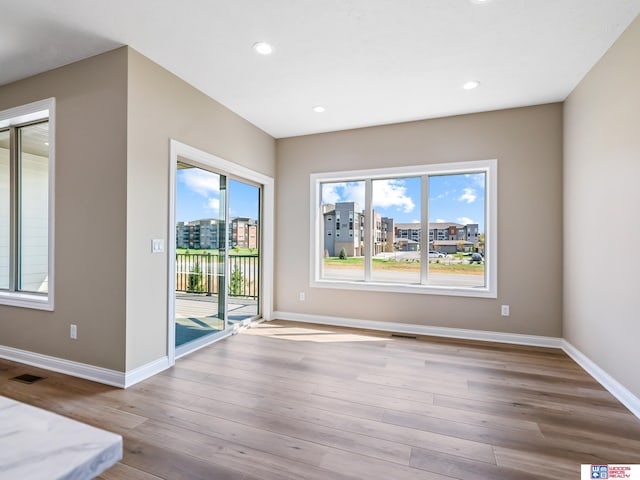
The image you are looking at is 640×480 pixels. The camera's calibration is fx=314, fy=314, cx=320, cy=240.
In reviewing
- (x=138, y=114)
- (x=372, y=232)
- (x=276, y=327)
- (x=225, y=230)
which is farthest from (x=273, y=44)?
(x=276, y=327)

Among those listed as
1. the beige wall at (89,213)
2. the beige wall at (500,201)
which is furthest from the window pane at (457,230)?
the beige wall at (89,213)

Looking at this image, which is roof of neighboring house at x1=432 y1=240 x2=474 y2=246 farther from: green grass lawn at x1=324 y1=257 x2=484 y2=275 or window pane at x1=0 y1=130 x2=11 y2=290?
window pane at x1=0 y1=130 x2=11 y2=290

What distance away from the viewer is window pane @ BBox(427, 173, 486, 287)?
4.12m

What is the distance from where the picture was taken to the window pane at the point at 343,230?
4.73 meters

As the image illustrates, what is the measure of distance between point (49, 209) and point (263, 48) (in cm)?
249

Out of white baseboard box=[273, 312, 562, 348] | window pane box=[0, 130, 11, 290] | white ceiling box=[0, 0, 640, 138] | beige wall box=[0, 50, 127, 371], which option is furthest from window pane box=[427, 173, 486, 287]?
window pane box=[0, 130, 11, 290]

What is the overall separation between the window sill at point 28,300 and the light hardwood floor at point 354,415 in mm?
575

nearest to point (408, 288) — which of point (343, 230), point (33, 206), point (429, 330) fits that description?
point (429, 330)

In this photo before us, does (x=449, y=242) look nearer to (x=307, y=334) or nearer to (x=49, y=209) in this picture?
(x=307, y=334)

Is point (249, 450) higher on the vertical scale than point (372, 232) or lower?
lower

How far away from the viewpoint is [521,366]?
314cm

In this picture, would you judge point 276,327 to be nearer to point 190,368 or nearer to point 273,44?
point 190,368

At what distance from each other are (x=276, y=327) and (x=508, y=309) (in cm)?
302

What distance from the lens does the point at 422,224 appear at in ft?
14.3
